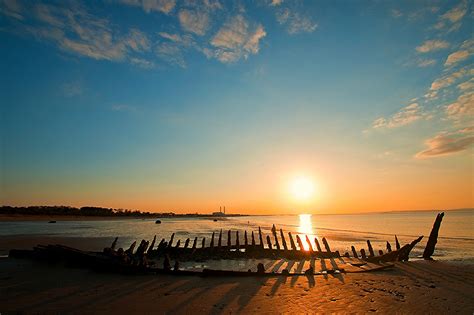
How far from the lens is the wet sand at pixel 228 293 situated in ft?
25.7

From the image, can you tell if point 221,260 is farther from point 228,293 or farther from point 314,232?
point 314,232

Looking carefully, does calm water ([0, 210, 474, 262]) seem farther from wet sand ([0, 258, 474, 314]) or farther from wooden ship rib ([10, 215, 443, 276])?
wet sand ([0, 258, 474, 314])

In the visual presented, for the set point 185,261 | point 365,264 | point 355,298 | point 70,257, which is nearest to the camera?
point 355,298

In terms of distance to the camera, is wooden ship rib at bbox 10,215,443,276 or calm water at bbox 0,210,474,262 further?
calm water at bbox 0,210,474,262

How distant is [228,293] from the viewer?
362 inches

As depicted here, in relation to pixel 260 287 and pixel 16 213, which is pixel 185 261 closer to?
pixel 260 287

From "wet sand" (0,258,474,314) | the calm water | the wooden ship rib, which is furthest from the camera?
the calm water

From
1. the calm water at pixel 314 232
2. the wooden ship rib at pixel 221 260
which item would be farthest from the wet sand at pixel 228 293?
the calm water at pixel 314 232

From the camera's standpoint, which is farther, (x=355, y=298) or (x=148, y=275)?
(x=148, y=275)

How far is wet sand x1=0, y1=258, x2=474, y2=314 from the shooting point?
25.7ft

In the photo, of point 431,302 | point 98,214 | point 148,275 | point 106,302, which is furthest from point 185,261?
point 98,214

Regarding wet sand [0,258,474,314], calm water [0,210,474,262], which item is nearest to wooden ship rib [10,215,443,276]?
wet sand [0,258,474,314]

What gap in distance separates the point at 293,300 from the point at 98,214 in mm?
103586

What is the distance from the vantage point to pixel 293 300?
8.54 meters
